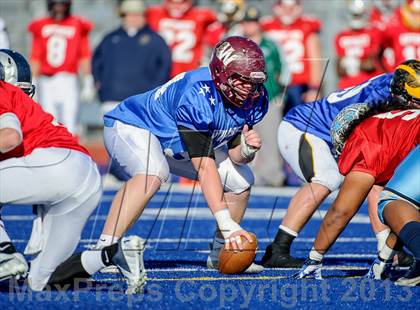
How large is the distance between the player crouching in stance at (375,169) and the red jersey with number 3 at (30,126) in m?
1.46

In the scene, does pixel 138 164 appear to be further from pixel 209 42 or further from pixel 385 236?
pixel 209 42

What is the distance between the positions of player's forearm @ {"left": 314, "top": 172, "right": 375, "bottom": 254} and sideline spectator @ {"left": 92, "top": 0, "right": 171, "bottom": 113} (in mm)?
6541

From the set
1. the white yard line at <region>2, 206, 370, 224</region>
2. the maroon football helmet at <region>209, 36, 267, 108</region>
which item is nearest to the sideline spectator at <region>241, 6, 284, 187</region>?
the white yard line at <region>2, 206, 370, 224</region>

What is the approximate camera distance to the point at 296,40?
13.2 m

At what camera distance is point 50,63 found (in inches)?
503

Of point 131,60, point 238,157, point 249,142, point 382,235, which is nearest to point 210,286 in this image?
point 249,142

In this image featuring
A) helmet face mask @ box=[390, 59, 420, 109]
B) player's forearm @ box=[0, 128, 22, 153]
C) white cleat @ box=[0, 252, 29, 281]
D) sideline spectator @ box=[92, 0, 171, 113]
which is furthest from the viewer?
sideline spectator @ box=[92, 0, 171, 113]

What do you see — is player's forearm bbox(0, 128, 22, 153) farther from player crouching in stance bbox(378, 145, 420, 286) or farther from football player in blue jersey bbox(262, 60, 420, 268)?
football player in blue jersey bbox(262, 60, 420, 268)

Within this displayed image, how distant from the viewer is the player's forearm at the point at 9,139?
4746 millimetres

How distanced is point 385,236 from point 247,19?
19.7 feet

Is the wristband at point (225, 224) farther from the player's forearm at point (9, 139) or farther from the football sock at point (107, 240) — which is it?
the player's forearm at point (9, 139)

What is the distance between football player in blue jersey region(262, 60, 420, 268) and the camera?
255 inches

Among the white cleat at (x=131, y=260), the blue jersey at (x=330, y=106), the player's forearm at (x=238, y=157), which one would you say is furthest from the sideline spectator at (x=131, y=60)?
the white cleat at (x=131, y=260)

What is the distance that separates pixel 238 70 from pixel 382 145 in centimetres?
85
